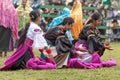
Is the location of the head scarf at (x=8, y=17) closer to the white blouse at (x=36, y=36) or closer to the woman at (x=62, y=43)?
the woman at (x=62, y=43)

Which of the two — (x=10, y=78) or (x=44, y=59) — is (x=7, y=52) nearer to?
(x=44, y=59)

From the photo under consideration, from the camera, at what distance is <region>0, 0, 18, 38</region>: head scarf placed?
40.1 feet

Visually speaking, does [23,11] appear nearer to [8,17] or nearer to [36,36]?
[8,17]

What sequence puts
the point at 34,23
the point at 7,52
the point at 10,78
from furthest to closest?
1. the point at 7,52
2. the point at 34,23
3. the point at 10,78

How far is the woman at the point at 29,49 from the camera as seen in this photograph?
9.43 metres

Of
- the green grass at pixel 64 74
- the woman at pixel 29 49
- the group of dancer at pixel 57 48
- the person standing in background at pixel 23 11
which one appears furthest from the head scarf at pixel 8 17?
the green grass at pixel 64 74

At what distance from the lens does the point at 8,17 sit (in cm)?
1227

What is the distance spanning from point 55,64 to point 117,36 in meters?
9.64

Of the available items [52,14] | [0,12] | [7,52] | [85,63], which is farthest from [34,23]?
[52,14]

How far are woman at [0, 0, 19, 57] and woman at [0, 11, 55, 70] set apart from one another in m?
2.62

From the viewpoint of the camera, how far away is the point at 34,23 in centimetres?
958

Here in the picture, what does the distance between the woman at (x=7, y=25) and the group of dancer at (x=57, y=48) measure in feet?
7.46

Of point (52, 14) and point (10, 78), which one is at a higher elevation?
point (10, 78)

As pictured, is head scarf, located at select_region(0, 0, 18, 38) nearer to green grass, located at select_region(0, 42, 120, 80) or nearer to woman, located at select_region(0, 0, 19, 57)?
woman, located at select_region(0, 0, 19, 57)
